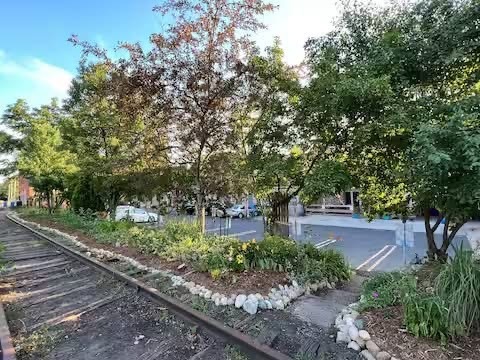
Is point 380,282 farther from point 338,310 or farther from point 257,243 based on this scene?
point 257,243

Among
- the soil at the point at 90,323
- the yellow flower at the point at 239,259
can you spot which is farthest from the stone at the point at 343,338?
the yellow flower at the point at 239,259

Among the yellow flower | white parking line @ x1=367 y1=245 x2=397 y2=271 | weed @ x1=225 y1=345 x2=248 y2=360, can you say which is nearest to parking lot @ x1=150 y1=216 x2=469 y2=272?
white parking line @ x1=367 y1=245 x2=397 y2=271

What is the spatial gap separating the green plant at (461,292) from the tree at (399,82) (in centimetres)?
49

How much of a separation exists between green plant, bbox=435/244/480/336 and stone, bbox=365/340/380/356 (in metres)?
0.62

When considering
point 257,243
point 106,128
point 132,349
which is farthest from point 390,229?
point 132,349

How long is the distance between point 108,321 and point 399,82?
4858 mm

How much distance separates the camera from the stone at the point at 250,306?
3580mm

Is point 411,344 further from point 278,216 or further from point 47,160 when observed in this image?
point 47,160

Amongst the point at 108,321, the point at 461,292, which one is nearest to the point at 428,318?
the point at 461,292

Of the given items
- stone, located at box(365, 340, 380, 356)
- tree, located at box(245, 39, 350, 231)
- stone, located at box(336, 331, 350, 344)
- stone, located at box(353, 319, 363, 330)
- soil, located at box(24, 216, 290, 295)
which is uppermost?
tree, located at box(245, 39, 350, 231)

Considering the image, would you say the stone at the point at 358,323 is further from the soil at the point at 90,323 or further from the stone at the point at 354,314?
the soil at the point at 90,323

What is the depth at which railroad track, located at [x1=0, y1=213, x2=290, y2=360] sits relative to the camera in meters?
2.94

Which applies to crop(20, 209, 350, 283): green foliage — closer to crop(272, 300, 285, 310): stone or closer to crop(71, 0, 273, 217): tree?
crop(272, 300, 285, 310): stone

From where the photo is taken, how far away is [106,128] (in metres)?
10.4
